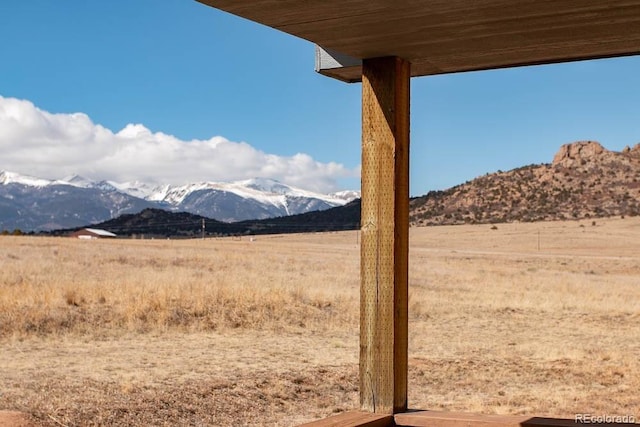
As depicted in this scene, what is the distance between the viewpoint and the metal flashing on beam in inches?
177

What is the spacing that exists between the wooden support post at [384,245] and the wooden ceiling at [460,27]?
0.24 m

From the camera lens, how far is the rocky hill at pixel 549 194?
71.7 metres

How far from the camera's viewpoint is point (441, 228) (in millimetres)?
66062

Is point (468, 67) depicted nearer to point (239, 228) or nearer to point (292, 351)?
point (292, 351)

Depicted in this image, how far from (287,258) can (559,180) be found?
186ft

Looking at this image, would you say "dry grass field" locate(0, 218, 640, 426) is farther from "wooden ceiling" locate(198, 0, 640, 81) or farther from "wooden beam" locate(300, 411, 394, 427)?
"wooden ceiling" locate(198, 0, 640, 81)

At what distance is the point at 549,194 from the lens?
3014 inches

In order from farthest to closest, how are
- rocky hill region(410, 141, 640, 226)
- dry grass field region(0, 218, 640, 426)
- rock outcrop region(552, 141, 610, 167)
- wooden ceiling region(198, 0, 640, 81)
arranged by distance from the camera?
rock outcrop region(552, 141, 610, 167), rocky hill region(410, 141, 640, 226), dry grass field region(0, 218, 640, 426), wooden ceiling region(198, 0, 640, 81)

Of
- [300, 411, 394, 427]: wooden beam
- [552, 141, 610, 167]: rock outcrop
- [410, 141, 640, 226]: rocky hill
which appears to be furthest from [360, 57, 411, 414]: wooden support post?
[552, 141, 610, 167]: rock outcrop

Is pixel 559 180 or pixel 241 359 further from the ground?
pixel 559 180

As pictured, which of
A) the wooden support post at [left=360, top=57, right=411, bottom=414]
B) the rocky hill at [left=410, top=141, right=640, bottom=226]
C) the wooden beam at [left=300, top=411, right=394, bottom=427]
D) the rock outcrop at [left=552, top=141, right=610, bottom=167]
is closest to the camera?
the wooden beam at [left=300, top=411, right=394, bottom=427]

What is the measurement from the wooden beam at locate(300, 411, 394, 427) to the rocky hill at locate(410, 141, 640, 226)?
66.7 m

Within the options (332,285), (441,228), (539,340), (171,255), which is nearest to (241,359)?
(539,340)

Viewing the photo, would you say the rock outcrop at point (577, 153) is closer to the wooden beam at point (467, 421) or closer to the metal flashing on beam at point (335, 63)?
the metal flashing on beam at point (335, 63)
